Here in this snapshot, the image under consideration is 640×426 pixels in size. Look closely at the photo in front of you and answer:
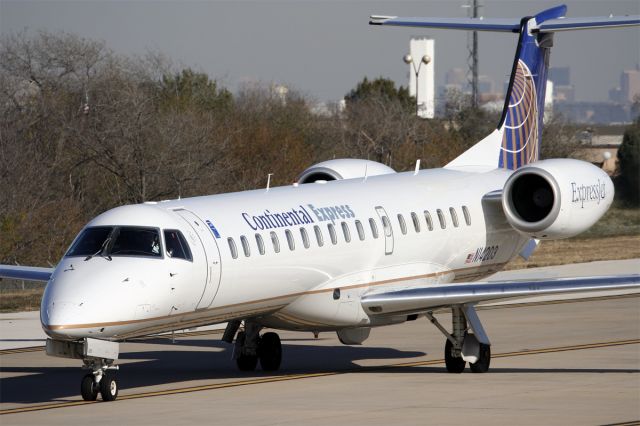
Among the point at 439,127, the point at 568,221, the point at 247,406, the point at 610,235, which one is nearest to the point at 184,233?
the point at 247,406

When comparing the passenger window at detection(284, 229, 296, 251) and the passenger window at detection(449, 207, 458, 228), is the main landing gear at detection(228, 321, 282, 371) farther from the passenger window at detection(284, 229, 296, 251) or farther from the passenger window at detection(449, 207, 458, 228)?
the passenger window at detection(449, 207, 458, 228)

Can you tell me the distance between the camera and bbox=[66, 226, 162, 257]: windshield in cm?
1756

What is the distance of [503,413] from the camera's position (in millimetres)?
16172

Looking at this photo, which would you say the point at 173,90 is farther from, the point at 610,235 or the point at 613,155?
the point at 613,155

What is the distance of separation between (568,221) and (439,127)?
48219 mm

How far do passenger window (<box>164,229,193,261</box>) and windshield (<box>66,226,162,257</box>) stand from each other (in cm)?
14

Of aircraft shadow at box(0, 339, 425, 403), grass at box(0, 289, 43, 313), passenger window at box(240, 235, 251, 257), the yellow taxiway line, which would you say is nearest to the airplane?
passenger window at box(240, 235, 251, 257)

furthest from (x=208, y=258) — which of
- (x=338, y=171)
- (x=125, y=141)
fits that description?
(x=125, y=141)

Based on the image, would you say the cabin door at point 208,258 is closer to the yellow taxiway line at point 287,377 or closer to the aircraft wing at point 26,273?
the yellow taxiway line at point 287,377

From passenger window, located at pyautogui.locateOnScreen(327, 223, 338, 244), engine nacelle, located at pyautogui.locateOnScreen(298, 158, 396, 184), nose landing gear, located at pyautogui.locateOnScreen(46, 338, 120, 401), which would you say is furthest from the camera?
engine nacelle, located at pyautogui.locateOnScreen(298, 158, 396, 184)

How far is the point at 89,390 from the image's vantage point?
17359mm

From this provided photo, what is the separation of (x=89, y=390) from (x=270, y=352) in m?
4.55

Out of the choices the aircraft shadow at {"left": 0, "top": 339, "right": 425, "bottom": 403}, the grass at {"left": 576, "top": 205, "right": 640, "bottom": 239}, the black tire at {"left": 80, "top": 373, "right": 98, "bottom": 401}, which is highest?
the black tire at {"left": 80, "top": 373, "right": 98, "bottom": 401}

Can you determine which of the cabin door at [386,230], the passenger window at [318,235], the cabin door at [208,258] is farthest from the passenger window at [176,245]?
the cabin door at [386,230]
